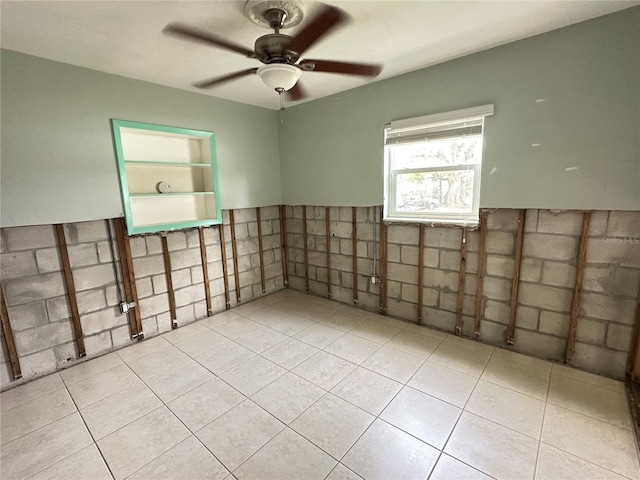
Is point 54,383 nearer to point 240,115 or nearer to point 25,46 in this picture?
point 25,46

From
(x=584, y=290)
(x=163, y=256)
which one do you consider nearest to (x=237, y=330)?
(x=163, y=256)

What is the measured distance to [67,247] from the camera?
251 centimetres

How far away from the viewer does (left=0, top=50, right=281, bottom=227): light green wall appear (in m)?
2.21

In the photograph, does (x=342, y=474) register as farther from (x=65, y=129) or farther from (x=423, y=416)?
(x=65, y=129)

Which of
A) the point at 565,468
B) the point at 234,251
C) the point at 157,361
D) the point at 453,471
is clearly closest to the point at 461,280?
the point at 565,468

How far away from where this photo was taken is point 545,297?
243cm

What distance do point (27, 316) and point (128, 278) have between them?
→ 0.75m

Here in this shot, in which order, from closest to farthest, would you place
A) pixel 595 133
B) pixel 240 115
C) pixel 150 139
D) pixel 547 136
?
pixel 595 133
pixel 547 136
pixel 150 139
pixel 240 115

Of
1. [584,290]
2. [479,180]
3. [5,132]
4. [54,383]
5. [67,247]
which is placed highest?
[5,132]

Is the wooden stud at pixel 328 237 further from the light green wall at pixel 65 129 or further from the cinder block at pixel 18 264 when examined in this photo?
the cinder block at pixel 18 264

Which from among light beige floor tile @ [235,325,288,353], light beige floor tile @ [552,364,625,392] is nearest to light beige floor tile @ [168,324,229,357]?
light beige floor tile @ [235,325,288,353]

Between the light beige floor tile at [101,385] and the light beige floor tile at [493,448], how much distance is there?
243 cm

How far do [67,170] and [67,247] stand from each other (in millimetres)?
657

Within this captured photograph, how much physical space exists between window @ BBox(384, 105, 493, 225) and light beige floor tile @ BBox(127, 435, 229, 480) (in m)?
2.55
